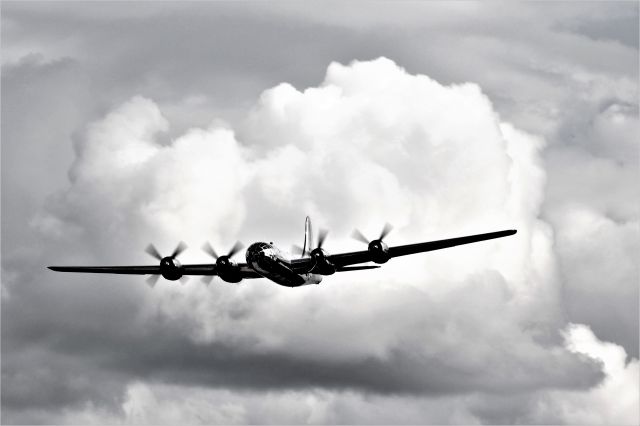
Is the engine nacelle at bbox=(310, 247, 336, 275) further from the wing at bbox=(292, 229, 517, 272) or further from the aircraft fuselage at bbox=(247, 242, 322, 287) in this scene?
the aircraft fuselage at bbox=(247, 242, 322, 287)

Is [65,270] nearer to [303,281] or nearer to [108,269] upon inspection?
[108,269]

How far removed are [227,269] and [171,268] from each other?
21.7 feet

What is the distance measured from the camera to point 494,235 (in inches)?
4835

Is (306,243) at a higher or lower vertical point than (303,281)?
higher

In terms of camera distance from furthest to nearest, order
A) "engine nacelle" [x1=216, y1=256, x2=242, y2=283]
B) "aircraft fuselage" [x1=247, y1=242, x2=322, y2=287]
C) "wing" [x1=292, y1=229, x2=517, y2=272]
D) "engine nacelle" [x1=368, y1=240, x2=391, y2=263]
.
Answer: "engine nacelle" [x1=216, y1=256, x2=242, y2=283], "wing" [x1=292, y1=229, x2=517, y2=272], "engine nacelle" [x1=368, y1=240, x2=391, y2=263], "aircraft fuselage" [x1=247, y1=242, x2=322, y2=287]

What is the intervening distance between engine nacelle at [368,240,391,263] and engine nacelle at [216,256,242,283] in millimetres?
15866

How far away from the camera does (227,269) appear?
5034 inches

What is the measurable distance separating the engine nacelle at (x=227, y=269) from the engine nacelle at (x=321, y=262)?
988 cm

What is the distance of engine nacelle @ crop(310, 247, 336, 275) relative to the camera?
402 ft

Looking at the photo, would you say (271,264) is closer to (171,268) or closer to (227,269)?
(227,269)

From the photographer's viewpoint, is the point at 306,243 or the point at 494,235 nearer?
the point at 494,235

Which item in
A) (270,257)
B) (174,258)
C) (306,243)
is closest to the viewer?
(270,257)

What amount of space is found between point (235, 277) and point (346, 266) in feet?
41.9

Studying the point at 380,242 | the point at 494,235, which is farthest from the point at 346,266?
the point at 494,235
